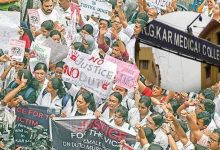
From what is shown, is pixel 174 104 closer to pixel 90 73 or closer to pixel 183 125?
pixel 183 125

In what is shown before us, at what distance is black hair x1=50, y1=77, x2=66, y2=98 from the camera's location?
285 centimetres

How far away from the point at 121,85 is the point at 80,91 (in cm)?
20

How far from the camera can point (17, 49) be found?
2.79 m

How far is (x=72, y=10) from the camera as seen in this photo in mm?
2883

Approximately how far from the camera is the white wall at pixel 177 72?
2980 mm

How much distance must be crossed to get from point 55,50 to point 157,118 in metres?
0.58

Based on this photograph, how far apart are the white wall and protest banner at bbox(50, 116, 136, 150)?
0.35m

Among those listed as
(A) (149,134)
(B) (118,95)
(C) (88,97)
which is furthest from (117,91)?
(A) (149,134)

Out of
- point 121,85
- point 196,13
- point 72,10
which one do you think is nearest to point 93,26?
point 72,10

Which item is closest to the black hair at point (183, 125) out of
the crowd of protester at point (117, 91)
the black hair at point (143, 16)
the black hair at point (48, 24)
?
the crowd of protester at point (117, 91)

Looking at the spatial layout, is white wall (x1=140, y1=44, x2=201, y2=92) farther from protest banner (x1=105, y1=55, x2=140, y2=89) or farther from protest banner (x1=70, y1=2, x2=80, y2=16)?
protest banner (x1=70, y1=2, x2=80, y2=16)

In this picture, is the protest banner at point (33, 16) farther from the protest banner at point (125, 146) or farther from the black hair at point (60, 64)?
the protest banner at point (125, 146)

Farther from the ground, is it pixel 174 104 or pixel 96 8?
pixel 96 8

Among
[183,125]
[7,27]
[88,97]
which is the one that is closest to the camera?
[7,27]
